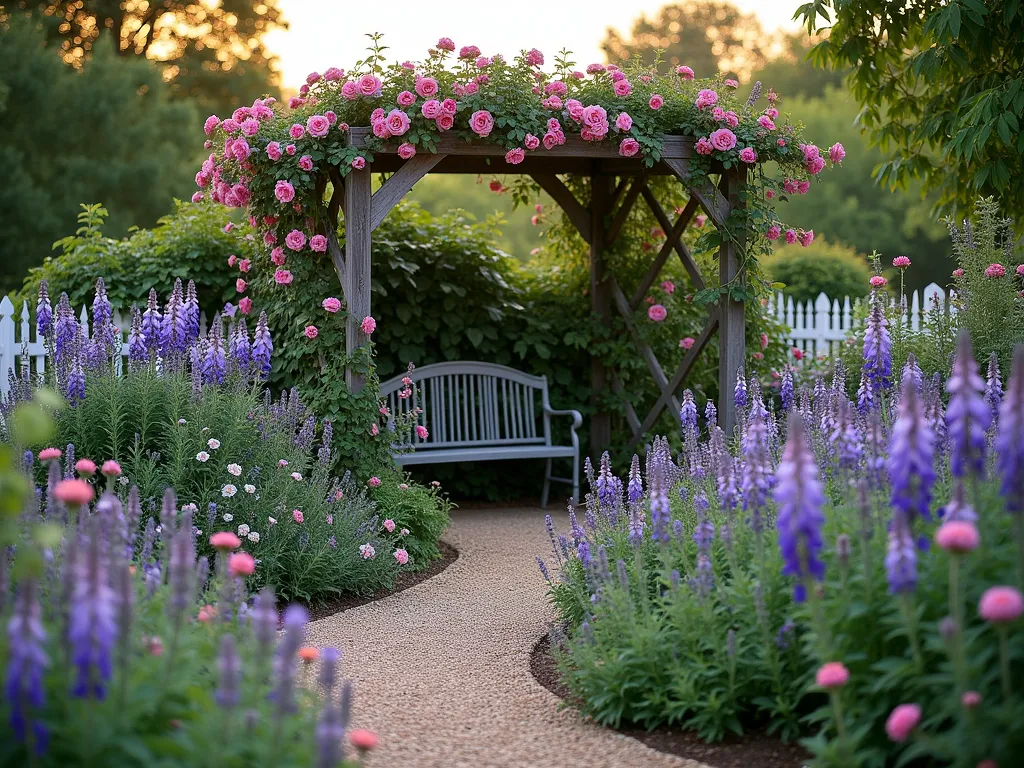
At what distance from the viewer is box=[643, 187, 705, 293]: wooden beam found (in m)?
8.18

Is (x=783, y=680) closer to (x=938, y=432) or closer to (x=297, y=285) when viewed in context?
(x=938, y=432)

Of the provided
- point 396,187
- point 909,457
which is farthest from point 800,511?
point 396,187

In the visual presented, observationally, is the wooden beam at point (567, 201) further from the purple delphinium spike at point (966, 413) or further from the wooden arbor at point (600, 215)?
the purple delphinium spike at point (966, 413)

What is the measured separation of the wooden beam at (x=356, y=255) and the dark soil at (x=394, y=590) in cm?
121

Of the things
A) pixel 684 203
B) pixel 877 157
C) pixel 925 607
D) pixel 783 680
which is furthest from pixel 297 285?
pixel 877 157

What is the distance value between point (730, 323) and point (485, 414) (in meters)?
2.21

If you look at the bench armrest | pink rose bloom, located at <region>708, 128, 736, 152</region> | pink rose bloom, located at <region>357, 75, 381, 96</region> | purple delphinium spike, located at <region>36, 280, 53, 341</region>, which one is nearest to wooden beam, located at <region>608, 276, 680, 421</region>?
the bench armrest

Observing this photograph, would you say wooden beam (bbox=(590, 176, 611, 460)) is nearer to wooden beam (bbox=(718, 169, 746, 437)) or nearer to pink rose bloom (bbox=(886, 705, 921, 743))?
wooden beam (bbox=(718, 169, 746, 437))

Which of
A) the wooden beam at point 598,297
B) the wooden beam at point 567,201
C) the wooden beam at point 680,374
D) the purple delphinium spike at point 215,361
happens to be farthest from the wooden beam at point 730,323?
the purple delphinium spike at point 215,361

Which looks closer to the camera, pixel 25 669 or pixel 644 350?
pixel 25 669

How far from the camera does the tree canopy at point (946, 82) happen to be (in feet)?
24.2

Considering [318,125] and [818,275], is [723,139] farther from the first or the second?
[818,275]

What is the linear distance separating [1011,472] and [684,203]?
6.91m

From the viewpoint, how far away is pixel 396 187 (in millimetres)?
6801
